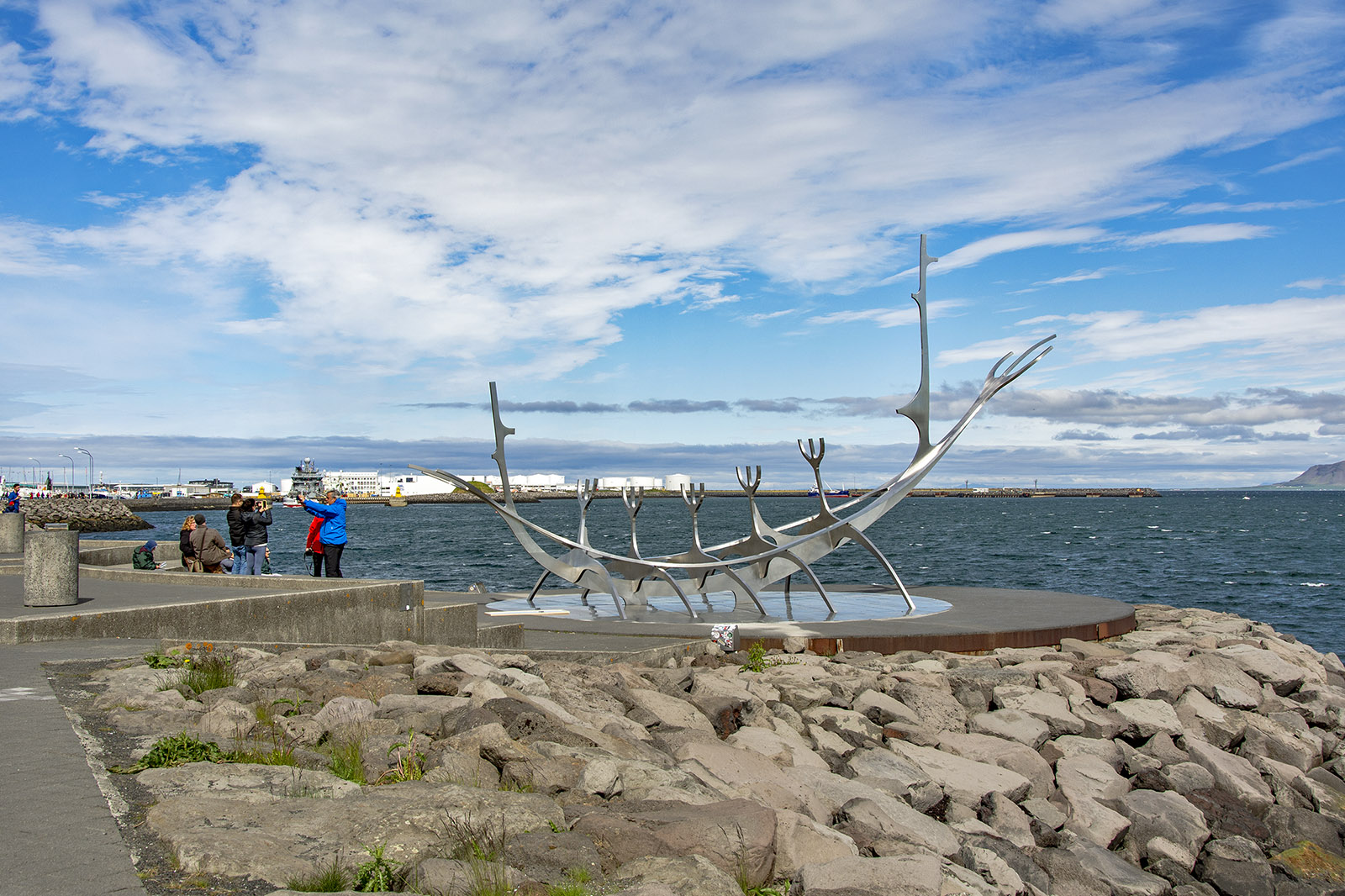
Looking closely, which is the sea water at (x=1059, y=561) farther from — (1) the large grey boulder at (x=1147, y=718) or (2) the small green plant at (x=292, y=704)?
(2) the small green plant at (x=292, y=704)

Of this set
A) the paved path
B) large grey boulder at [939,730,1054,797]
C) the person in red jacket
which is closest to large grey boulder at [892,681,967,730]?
large grey boulder at [939,730,1054,797]

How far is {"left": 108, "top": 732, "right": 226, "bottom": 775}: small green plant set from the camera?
4652mm

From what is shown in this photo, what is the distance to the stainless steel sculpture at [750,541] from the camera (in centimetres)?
1410

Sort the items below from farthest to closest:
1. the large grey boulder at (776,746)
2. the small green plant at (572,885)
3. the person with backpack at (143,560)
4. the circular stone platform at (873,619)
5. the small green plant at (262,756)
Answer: the person with backpack at (143,560)
the circular stone platform at (873,619)
the large grey boulder at (776,746)
the small green plant at (262,756)
the small green plant at (572,885)

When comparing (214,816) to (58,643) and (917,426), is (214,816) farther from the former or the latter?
(917,426)

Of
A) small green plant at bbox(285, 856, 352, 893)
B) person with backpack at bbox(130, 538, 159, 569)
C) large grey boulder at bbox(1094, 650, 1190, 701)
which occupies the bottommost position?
large grey boulder at bbox(1094, 650, 1190, 701)

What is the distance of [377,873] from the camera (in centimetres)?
367

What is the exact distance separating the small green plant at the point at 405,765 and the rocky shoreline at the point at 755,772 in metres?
0.02

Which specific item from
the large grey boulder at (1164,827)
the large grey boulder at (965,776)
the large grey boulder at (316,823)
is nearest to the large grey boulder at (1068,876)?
the large grey boulder at (965,776)

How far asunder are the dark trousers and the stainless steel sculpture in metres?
1.70

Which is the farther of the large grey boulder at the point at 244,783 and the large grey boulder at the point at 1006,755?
the large grey boulder at the point at 1006,755

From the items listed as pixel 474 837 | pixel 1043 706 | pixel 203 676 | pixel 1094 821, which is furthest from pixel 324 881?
pixel 1043 706

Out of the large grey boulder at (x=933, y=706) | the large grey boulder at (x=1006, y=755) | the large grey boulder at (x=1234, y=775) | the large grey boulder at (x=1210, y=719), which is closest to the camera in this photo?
the large grey boulder at (x=1006, y=755)

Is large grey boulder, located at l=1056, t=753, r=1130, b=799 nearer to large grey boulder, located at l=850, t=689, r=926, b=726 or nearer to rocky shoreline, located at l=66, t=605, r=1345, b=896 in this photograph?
rocky shoreline, located at l=66, t=605, r=1345, b=896
